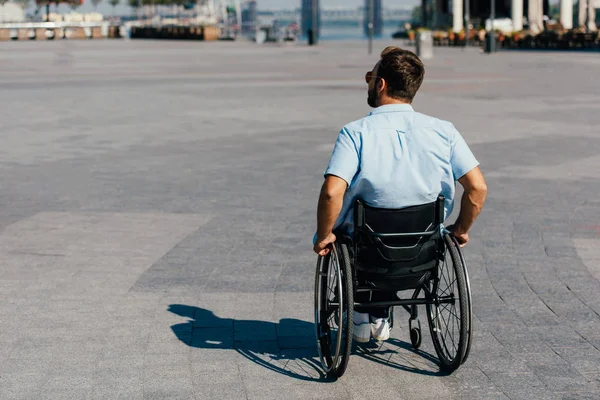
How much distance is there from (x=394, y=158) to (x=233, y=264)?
289 cm

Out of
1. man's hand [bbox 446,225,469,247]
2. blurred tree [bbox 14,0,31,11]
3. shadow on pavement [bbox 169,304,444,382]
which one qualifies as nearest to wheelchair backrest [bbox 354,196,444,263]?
man's hand [bbox 446,225,469,247]

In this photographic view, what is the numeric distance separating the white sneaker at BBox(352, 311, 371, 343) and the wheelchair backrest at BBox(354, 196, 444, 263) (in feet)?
2.08

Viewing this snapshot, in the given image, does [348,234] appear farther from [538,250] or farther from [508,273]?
[538,250]

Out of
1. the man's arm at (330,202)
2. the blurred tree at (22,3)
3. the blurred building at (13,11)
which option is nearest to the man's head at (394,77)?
the man's arm at (330,202)

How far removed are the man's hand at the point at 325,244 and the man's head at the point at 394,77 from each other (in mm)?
634

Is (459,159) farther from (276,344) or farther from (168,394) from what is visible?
(168,394)

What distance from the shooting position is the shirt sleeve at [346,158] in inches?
172

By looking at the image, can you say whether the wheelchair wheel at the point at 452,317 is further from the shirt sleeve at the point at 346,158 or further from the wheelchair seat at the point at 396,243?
the shirt sleeve at the point at 346,158

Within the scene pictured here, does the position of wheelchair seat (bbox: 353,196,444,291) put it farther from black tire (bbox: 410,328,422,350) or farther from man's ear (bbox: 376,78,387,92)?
black tire (bbox: 410,328,422,350)

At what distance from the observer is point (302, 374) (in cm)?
491

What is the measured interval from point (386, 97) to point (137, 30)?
99675 millimetres

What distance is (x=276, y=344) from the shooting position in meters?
Answer: 5.37

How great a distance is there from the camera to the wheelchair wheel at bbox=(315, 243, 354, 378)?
14.9ft

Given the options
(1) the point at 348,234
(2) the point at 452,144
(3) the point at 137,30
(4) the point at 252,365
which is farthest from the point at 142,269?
(3) the point at 137,30
